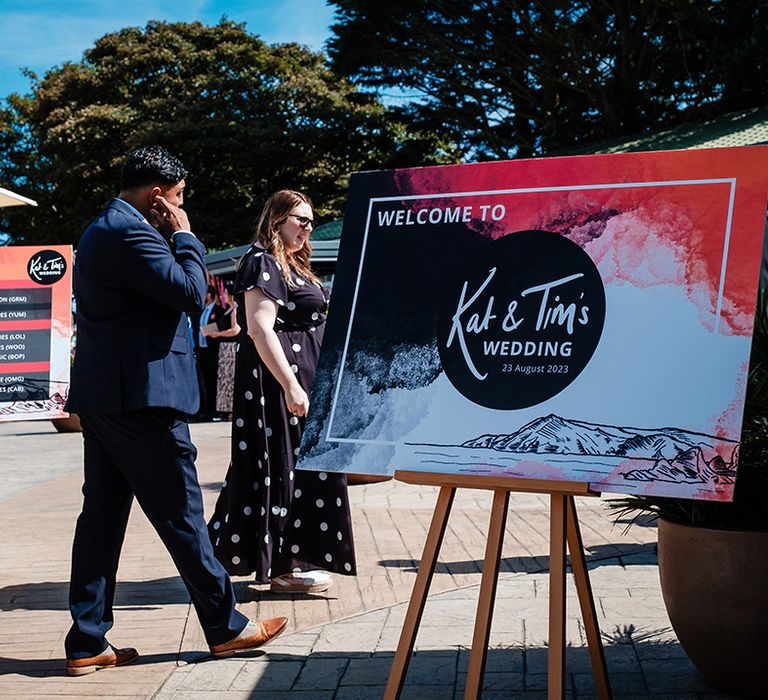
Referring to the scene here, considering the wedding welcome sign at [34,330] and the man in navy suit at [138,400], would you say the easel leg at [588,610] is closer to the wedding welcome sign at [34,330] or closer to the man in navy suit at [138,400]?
the man in navy suit at [138,400]

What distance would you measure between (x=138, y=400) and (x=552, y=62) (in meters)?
25.7

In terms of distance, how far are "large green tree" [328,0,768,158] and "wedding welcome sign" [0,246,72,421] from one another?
65.9 feet

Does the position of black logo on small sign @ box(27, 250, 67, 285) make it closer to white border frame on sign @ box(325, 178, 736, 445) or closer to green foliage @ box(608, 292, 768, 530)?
white border frame on sign @ box(325, 178, 736, 445)

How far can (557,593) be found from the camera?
2725mm

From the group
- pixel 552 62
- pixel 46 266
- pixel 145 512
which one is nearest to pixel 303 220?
pixel 145 512

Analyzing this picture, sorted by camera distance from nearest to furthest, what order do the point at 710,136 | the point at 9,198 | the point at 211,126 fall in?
1. the point at 9,198
2. the point at 710,136
3. the point at 211,126

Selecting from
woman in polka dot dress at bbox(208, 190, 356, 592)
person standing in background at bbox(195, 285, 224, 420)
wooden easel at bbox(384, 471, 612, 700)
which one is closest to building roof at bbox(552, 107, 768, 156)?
person standing in background at bbox(195, 285, 224, 420)

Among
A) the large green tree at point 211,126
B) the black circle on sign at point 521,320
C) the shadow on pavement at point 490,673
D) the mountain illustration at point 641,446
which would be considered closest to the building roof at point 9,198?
the shadow on pavement at point 490,673

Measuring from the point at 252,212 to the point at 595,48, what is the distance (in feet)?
44.9

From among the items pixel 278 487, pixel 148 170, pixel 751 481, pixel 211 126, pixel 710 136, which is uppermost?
pixel 211 126

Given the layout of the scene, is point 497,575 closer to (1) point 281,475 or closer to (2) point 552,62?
(1) point 281,475

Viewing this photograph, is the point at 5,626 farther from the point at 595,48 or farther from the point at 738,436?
the point at 595,48

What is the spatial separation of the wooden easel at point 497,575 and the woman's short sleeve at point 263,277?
183 cm

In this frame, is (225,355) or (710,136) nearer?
(225,355)
